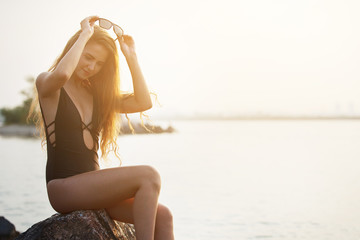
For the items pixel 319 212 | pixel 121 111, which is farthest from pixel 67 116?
pixel 319 212

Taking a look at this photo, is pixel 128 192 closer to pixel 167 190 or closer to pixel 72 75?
pixel 72 75

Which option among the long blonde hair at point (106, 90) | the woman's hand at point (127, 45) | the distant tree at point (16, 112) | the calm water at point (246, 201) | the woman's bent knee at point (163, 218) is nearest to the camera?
the woman's bent knee at point (163, 218)

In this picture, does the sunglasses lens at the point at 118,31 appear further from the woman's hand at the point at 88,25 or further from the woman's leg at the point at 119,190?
the woman's leg at the point at 119,190

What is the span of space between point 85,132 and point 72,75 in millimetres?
395

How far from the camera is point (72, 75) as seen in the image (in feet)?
9.20

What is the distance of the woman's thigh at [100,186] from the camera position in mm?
2475

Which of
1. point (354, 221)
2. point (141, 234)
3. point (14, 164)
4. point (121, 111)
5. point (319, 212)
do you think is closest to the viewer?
point (141, 234)

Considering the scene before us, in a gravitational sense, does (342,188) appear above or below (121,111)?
below

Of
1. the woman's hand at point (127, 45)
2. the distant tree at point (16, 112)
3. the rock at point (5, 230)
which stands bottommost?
the distant tree at point (16, 112)

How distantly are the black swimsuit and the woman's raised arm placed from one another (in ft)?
0.35

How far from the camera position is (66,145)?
102 inches

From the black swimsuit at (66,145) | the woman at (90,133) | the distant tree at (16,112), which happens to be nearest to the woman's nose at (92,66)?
the woman at (90,133)

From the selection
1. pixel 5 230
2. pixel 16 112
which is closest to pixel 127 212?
pixel 5 230

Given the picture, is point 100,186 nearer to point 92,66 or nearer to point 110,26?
A: point 92,66
